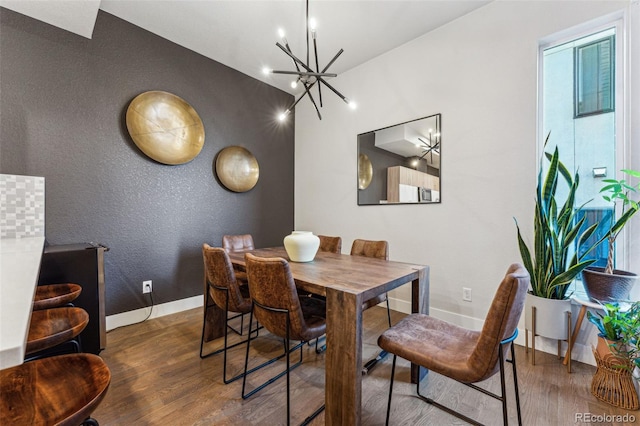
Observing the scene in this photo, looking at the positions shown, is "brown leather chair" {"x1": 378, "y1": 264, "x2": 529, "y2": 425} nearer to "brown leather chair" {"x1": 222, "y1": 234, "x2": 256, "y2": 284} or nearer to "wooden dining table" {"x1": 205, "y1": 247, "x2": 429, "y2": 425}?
"wooden dining table" {"x1": 205, "y1": 247, "x2": 429, "y2": 425}

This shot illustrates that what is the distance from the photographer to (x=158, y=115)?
8.84ft

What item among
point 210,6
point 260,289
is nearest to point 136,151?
point 210,6

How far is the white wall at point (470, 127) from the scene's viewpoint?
2154 millimetres

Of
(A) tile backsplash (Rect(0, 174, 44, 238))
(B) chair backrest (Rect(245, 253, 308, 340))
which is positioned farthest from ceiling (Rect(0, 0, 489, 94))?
(B) chair backrest (Rect(245, 253, 308, 340))

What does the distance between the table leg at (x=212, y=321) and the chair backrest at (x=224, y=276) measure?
1.37 feet

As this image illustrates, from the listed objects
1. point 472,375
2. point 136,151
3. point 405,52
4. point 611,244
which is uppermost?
point 405,52

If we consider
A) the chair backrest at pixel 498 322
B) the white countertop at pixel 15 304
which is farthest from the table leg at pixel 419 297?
the white countertop at pixel 15 304

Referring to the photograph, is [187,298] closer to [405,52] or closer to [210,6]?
[210,6]

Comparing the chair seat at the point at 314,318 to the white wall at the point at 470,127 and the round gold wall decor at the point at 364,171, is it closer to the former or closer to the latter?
the white wall at the point at 470,127

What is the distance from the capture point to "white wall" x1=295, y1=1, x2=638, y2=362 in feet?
7.07

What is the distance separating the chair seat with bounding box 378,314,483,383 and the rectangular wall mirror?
1548 millimetres

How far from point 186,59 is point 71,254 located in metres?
2.34

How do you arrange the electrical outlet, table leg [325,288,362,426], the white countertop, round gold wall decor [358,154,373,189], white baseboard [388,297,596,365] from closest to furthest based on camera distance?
the white countertop, table leg [325,288,362,426], white baseboard [388,297,596,365], the electrical outlet, round gold wall decor [358,154,373,189]

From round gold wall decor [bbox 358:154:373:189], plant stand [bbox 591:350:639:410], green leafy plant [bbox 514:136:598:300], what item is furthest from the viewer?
round gold wall decor [bbox 358:154:373:189]
